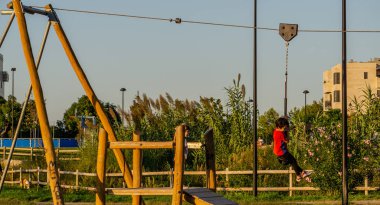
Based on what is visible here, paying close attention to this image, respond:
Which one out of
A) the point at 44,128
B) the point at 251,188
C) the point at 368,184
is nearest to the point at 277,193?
the point at 251,188

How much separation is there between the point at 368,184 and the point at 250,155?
13.7 ft

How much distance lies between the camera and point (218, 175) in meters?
32.5

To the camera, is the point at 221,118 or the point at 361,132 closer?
the point at 361,132

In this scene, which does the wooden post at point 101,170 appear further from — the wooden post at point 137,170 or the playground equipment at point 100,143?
the wooden post at point 137,170

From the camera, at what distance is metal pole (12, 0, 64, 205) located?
15.3 meters

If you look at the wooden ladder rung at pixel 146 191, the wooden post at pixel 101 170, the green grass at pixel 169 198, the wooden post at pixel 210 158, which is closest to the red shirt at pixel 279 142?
the wooden post at pixel 210 158

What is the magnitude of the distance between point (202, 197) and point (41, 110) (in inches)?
122

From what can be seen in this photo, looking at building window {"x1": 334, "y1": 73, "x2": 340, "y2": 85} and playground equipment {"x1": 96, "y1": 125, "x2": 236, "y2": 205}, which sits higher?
building window {"x1": 334, "y1": 73, "x2": 340, "y2": 85}

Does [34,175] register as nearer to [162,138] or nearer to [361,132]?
[162,138]

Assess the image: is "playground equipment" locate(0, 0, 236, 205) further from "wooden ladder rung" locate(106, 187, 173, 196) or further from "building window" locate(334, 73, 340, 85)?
"building window" locate(334, 73, 340, 85)

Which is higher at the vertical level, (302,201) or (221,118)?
(221,118)

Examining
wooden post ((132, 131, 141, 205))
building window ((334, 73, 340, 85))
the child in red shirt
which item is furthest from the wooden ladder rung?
building window ((334, 73, 340, 85))

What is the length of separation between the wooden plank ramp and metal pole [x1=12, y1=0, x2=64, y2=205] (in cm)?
211

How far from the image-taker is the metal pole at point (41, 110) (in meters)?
15.3
